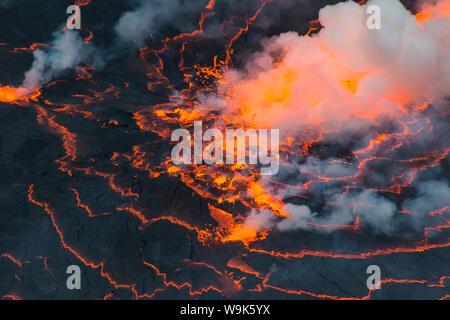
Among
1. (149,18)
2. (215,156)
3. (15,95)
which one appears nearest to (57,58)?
(15,95)

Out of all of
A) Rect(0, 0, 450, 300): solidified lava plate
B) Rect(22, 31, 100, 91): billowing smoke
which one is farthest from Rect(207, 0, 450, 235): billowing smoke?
Rect(22, 31, 100, 91): billowing smoke

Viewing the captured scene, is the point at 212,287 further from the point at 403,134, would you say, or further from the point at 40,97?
the point at 40,97

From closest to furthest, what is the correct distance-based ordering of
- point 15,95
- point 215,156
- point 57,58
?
point 215,156 < point 15,95 < point 57,58

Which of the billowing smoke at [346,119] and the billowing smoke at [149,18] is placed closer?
the billowing smoke at [346,119]

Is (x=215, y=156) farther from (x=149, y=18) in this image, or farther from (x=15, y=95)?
(x=149, y=18)

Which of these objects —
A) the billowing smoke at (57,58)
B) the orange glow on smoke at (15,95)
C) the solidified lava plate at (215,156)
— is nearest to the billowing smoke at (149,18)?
the solidified lava plate at (215,156)

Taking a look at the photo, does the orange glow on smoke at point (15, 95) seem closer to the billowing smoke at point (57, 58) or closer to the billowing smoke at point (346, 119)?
the billowing smoke at point (57, 58)

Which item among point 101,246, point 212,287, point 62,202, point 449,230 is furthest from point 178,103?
point 449,230

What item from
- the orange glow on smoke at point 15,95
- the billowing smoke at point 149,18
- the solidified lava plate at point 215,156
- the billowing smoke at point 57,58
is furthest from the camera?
the billowing smoke at point 149,18
